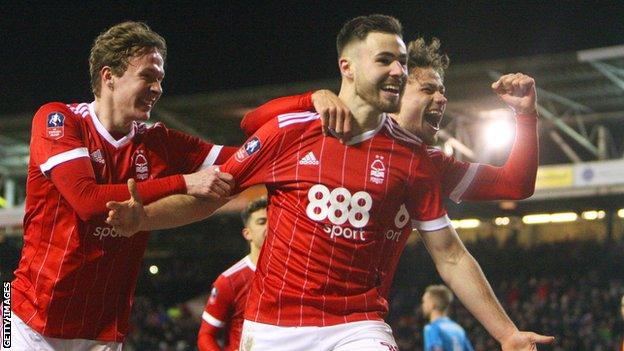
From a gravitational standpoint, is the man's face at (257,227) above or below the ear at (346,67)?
below

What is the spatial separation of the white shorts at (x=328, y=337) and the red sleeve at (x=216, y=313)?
246 cm

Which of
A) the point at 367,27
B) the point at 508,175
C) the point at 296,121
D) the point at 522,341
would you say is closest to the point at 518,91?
the point at 508,175

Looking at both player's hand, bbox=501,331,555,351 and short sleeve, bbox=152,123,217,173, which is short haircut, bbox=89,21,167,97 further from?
player's hand, bbox=501,331,555,351

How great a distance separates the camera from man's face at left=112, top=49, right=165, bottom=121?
14.3 feet

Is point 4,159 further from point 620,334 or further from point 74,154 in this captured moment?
point 74,154

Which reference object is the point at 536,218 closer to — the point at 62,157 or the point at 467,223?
the point at 467,223

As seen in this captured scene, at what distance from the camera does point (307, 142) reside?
13.4ft

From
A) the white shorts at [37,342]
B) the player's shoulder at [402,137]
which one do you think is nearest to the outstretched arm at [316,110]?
the player's shoulder at [402,137]

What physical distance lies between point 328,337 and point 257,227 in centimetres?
280

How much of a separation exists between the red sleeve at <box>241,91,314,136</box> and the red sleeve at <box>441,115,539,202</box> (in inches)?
31.4

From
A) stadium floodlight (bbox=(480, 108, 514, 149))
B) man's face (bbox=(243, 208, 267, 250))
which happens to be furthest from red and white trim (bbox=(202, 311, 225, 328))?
stadium floodlight (bbox=(480, 108, 514, 149))

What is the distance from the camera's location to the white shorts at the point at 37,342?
4273mm

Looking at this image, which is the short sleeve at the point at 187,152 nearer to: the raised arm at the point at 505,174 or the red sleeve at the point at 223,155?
the red sleeve at the point at 223,155
